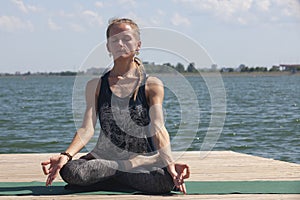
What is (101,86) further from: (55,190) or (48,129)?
(48,129)

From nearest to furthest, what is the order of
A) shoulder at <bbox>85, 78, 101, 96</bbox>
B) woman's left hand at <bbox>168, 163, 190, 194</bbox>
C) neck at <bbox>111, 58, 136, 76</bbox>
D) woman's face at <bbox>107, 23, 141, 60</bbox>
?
woman's left hand at <bbox>168, 163, 190, 194</bbox> < woman's face at <bbox>107, 23, 141, 60</bbox> < neck at <bbox>111, 58, 136, 76</bbox> < shoulder at <bbox>85, 78, 101, 96</bbox>

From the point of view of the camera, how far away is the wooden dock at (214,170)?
183 inches

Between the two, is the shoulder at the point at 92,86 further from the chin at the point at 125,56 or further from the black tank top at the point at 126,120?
the chin at the point at 125,56

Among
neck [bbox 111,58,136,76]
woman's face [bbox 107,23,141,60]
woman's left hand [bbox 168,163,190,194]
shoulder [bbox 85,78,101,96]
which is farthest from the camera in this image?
shoulder [bbox 85,78,101,96]

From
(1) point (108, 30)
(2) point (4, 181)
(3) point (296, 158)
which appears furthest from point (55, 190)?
(3) point (296, 158)

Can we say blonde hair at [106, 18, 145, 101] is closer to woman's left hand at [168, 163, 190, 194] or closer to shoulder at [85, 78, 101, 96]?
shoulder at [85, 78, 101, 96]

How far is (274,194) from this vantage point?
15.6 ft

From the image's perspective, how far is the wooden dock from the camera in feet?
15.3

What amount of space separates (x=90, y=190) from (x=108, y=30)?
3.79ft

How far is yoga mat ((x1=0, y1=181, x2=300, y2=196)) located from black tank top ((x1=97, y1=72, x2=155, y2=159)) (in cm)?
35

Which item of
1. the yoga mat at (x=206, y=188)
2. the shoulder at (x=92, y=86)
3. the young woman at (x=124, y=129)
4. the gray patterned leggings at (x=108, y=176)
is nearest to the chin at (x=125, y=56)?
the young woman at (x=124, y=129)

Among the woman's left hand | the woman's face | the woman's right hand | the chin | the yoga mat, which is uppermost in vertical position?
the woman's face

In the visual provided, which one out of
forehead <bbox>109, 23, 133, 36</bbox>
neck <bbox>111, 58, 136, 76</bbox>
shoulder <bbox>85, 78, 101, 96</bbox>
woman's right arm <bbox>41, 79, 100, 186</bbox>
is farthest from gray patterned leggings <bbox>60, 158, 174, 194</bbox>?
forehead <bbox>109, 23, 133, 36</bbox>

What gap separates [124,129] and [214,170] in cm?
155
